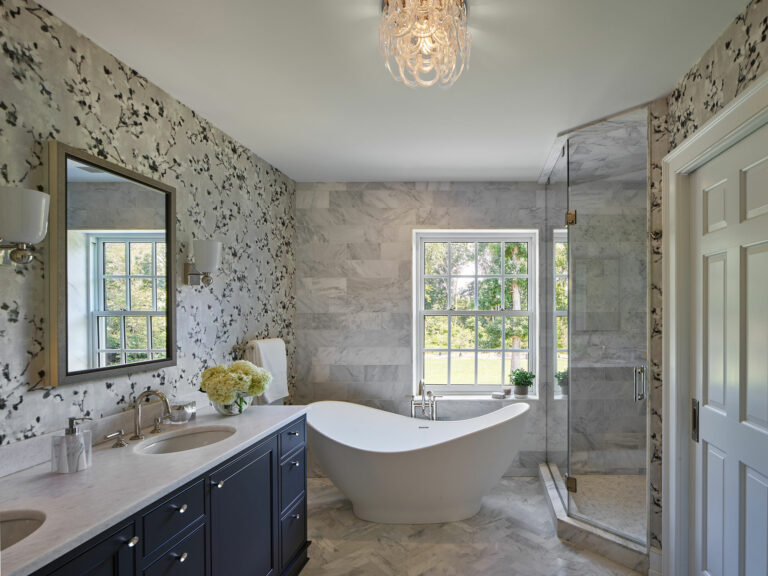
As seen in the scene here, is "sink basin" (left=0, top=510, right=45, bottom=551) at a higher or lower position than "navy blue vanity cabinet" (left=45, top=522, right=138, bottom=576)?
higher

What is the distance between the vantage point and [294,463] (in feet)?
8.77

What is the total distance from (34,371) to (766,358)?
8.36ft

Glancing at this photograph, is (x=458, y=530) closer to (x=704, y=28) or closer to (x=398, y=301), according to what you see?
(x=398, y=301)

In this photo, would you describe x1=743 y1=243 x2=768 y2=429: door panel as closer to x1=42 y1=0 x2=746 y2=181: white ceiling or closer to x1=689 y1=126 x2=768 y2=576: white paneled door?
x1=689 y1=126 x2=768 y2=576: white paneled door

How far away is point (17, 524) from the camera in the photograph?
4.43 ft

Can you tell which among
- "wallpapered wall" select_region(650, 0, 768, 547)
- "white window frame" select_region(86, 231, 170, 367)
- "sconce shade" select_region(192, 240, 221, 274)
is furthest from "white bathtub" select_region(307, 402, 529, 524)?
"white window frame" select_region(86, 231, 170, 367)

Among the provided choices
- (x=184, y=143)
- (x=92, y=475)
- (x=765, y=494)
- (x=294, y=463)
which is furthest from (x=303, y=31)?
(x=765, y=494)

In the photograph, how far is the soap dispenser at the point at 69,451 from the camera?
5.43ft

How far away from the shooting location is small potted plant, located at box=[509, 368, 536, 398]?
423 cm

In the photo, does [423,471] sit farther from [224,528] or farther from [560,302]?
[560,302]

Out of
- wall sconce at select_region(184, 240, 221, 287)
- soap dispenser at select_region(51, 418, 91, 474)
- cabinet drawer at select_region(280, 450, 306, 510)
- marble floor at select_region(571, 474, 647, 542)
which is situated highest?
wall sconce at select_region(184, 240, 221, 287)

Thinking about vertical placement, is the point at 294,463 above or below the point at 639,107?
below

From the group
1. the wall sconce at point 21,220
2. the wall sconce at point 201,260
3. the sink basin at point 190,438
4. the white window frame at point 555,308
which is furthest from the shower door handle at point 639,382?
the wall sconce at point 21,220

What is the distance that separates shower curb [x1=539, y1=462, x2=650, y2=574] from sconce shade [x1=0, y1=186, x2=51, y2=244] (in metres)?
3.11
